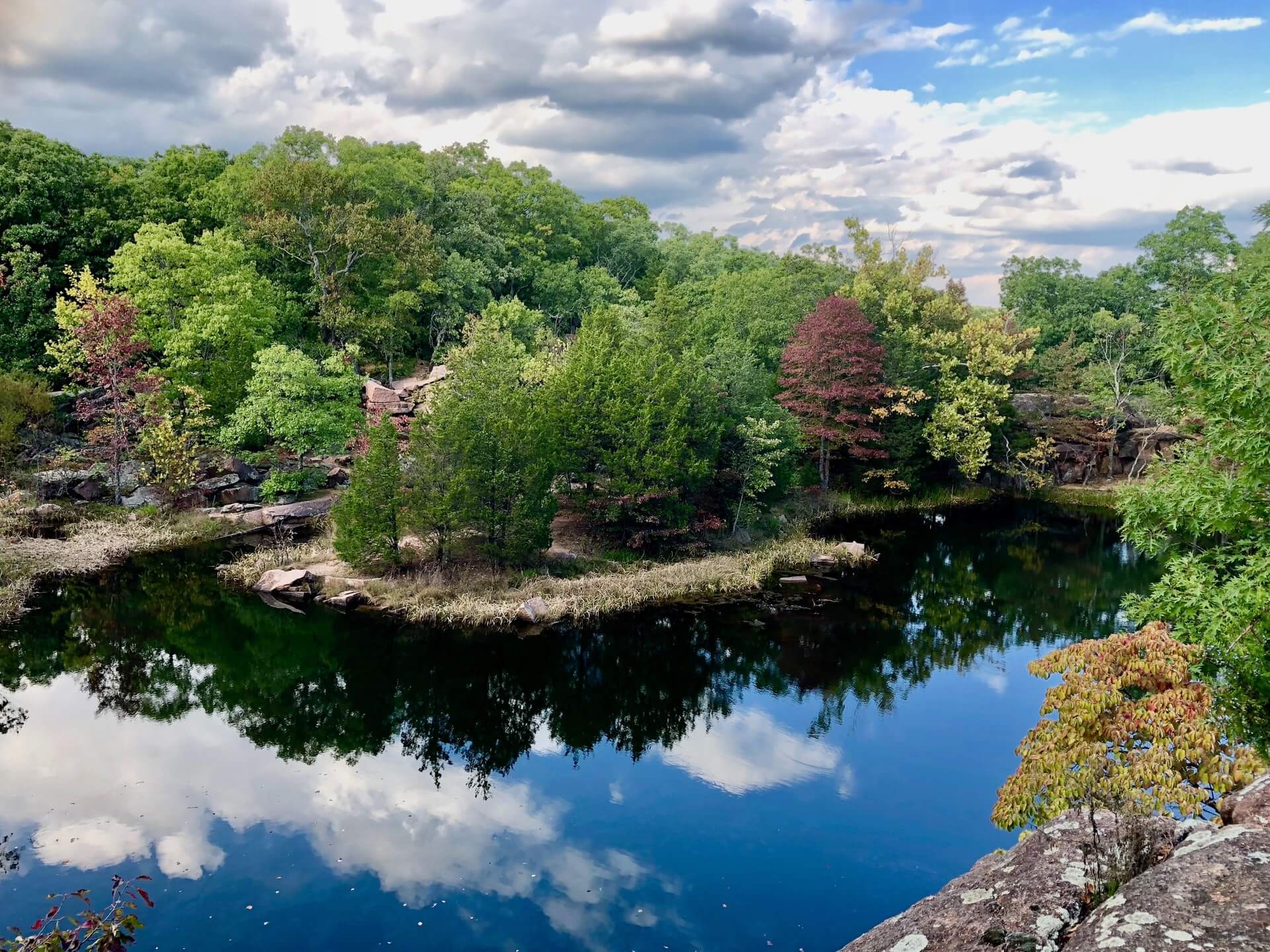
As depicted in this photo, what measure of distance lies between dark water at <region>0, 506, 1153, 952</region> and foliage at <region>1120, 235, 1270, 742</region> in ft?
23.0

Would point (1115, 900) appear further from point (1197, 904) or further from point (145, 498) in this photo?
point (145, 498)

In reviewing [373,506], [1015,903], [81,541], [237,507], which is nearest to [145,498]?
[237,507]

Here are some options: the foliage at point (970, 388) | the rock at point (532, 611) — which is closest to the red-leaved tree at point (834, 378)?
the foliage at point (970, 388)

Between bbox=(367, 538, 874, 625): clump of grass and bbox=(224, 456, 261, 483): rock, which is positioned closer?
bbox=(367, 538, 874, 625): clump of grass

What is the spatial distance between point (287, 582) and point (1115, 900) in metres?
26.2

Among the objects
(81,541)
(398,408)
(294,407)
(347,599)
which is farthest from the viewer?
(398,408)

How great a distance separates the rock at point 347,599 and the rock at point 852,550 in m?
18.4

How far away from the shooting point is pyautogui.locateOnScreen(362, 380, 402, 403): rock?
40.9m

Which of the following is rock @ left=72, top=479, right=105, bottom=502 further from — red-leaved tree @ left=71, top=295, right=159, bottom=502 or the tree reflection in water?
the tree reflection in water

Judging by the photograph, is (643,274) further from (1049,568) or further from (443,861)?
(443,861)

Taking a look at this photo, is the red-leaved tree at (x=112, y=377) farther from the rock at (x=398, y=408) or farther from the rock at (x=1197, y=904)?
the rock at (x=1197, y=904)

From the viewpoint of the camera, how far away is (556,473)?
30062mm

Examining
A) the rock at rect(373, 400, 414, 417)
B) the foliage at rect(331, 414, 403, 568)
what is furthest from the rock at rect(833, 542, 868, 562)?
the rock at rect(373, 400, 414, 417)

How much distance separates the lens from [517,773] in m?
17.9
